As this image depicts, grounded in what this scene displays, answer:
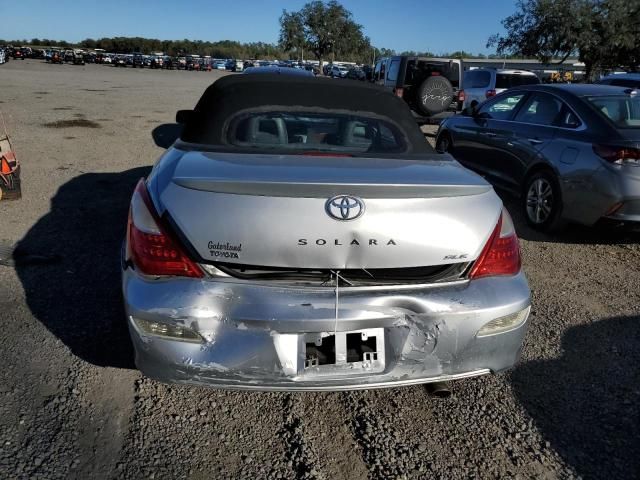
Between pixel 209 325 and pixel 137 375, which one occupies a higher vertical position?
pixel 209 325

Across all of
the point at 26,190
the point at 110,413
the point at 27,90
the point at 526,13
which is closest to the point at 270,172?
the point at 110,413

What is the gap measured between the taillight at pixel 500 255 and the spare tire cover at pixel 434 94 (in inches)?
439

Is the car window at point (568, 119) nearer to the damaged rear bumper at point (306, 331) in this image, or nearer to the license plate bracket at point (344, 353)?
the damaged rear bumper at point (306, 331)

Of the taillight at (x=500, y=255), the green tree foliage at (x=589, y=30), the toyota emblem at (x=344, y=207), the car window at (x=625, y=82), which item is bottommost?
the taillight at (x=500, y=255)

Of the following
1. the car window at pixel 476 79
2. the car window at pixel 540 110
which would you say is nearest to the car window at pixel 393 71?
the car window at pixel 476 79

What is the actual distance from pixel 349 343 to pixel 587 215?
12.1 feet

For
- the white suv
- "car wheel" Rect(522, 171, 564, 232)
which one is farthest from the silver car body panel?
the white suv

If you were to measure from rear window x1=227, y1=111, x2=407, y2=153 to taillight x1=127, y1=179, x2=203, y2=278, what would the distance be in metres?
0.98

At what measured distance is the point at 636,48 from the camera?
2775 centimetres

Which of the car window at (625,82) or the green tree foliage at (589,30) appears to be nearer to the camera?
the car window at (625,82)

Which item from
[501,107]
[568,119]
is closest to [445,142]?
[501,107]

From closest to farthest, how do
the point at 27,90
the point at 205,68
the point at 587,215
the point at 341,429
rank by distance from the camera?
the point at 341,429, the point at 587,215, the point at 27,90, the point at 205,68

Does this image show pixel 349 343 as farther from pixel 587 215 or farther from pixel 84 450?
pixel 587 215

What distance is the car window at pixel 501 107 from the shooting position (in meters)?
6.46
